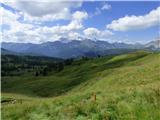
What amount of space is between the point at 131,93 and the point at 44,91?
79.1 meters

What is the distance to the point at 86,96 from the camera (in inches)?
644

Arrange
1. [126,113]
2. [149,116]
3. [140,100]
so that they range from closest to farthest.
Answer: [149,116] → [126,113] → [140,100]

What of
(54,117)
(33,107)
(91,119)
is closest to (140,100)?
(91,119)

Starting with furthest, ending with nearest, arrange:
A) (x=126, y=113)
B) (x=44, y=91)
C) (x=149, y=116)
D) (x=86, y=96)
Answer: (x=44, y=91)
(x=86, y=96)
(x=126, y=113)
(x=149, y=116)

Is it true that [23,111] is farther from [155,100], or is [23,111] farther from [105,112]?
[155,100]

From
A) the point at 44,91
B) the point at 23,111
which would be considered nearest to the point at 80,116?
the point at 23,111

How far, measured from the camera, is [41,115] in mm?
12695

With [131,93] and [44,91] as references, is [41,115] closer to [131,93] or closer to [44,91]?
[131,93]

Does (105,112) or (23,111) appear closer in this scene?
(105,112)

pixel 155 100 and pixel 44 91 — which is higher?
pixel 155 100

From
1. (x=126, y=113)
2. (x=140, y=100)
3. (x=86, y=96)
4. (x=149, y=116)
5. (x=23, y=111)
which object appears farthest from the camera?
(x=86, y=96)

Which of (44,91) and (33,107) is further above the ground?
(33,107)

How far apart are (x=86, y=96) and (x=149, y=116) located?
252 inches

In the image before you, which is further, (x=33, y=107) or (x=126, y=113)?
(x=33, y=107)
